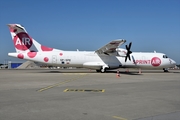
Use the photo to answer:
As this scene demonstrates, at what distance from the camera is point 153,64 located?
35812mm

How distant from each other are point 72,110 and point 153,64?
30934 mm

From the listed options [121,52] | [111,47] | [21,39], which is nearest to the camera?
[21,39]

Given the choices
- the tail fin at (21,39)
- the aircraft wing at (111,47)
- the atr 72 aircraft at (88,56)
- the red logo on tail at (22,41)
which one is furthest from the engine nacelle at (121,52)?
the red logo on tail at (22,41)

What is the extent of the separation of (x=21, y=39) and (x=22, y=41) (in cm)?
33

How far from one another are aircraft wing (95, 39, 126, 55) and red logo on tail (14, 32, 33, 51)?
11201mm

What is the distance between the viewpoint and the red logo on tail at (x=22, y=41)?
31141 millimetres

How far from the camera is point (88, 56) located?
33.8m

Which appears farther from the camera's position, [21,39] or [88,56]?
[88,56]


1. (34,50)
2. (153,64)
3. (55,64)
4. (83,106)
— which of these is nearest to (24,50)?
(34,50)

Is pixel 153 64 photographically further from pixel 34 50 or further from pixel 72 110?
pixel 72 110

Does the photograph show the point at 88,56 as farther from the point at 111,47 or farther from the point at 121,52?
the point at 121,52

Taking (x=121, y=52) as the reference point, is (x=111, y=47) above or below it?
above

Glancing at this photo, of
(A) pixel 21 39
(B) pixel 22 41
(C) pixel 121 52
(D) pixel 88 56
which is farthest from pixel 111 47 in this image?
(A) pixel 21 39

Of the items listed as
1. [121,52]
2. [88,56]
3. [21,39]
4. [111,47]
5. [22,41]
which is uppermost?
[21,39]
